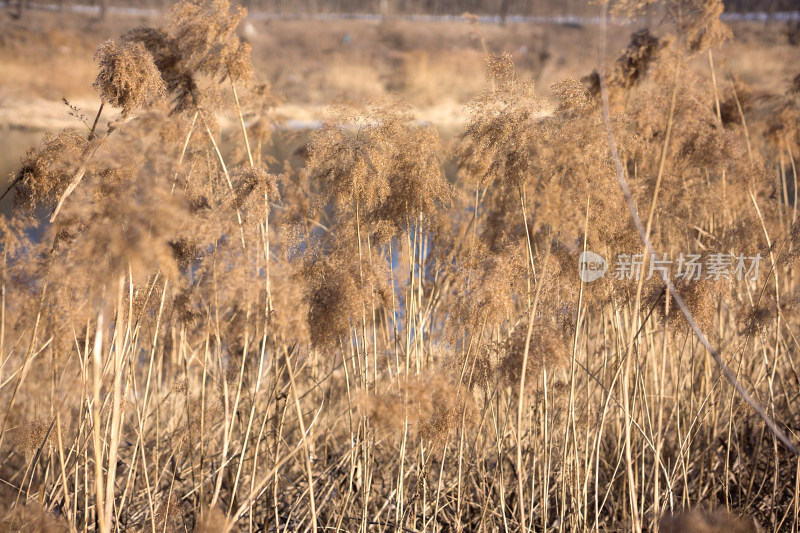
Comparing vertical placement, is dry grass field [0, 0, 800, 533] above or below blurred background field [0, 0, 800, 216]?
below

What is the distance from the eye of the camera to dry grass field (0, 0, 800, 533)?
177 cm

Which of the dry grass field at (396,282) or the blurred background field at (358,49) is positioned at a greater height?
the blurred background field at (358,49)

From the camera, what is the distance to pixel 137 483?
2857 millimetres

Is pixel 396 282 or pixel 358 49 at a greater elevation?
pixel 358 49

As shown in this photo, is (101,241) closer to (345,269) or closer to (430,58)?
(345,269)

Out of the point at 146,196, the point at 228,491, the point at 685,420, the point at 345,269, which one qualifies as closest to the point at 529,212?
the point at 345,269

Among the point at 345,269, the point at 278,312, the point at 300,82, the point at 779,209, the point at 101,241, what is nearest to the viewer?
the point at 101,241

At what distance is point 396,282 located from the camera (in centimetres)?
296

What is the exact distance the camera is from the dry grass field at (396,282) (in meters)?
1.77

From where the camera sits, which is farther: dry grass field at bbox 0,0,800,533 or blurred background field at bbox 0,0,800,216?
blurred background field at bbox 0,0,800,216

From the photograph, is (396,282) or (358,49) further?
(358,49)

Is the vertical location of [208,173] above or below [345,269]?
above

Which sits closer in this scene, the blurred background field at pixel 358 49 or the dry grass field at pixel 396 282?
the dry grass field at pixel 396 282

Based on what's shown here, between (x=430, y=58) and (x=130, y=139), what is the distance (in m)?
23.1
